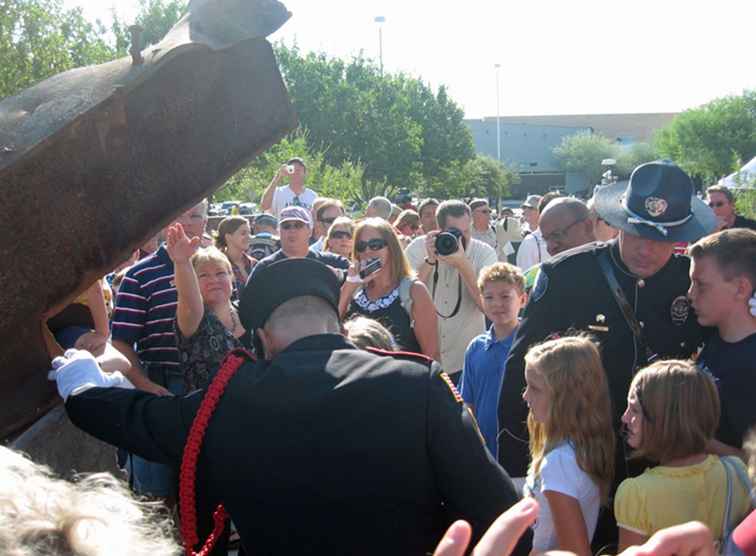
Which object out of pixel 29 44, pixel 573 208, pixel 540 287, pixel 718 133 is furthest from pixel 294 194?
pixel 718 133

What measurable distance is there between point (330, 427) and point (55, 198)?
96 centimetres

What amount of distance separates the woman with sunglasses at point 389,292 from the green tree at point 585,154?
6901 centimetres

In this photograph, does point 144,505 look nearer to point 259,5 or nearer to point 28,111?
point 28,111

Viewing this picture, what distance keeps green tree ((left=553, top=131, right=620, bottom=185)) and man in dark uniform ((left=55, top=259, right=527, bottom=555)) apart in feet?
236

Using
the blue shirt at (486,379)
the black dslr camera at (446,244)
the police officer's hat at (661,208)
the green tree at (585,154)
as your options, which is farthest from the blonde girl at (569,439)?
the green tree at (585,154)

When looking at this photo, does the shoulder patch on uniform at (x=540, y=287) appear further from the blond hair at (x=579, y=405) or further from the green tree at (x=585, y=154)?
the green tree at (x=585, y=154)

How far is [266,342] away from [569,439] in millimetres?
1379

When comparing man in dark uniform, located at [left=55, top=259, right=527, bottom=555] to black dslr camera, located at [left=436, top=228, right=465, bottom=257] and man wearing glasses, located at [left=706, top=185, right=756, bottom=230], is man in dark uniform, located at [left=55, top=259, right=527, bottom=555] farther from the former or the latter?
man wearing glasses, located at [left=706, top=185, right=756, bottom=230]

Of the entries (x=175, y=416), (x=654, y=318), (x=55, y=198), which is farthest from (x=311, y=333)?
(x=654, y=318)

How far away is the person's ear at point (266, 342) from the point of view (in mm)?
2408

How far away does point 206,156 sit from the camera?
103 inches

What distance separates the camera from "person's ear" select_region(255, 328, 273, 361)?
2408 mm

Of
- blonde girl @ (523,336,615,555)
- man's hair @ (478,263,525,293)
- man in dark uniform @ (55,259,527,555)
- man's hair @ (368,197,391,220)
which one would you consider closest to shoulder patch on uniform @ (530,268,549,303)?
blonde girl @ (523,336,615,555)

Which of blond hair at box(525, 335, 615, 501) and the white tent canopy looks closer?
blond hair at box(525, 335, 615, 501)
